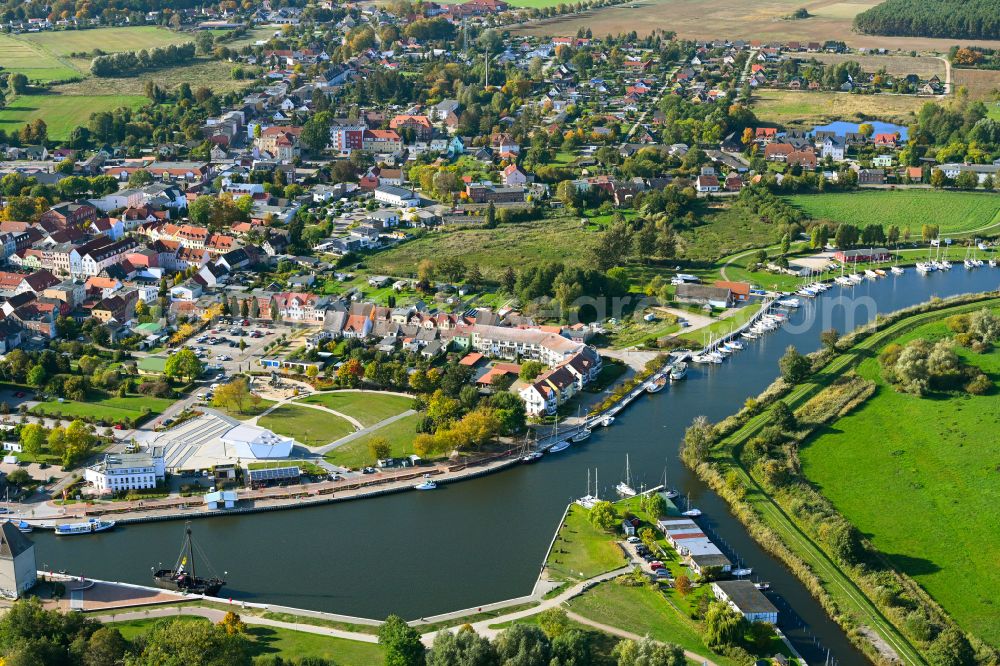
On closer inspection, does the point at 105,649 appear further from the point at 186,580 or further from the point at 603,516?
the point at 603,516

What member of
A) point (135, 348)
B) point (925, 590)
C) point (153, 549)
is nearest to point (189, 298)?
point (135, 348)

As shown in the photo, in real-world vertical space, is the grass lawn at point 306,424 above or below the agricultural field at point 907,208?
below

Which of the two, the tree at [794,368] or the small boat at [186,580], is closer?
the small boat at [186,580]

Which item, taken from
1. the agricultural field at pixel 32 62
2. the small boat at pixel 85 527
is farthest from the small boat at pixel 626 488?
the agricultural field at pixel 32 62

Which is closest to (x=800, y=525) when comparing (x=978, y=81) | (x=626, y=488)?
(x=626, y=488)

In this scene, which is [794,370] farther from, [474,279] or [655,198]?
[655,198]

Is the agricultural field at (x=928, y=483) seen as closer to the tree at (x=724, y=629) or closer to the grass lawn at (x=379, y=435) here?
the tree at (x=724, y=629)

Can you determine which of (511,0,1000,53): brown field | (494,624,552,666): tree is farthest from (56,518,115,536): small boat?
(511,0,1000,53): brown field

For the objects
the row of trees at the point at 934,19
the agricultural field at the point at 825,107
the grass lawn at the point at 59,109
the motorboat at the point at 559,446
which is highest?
the row of trees at the point at 934,19
